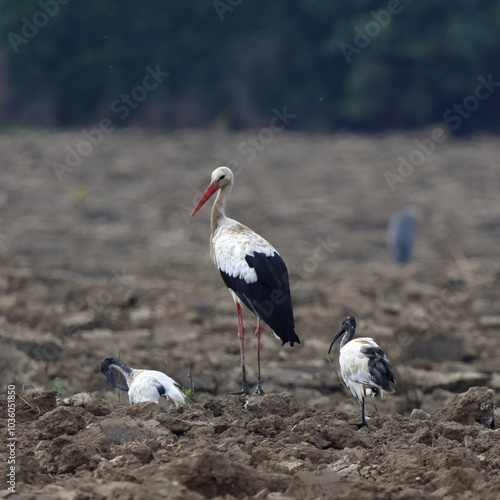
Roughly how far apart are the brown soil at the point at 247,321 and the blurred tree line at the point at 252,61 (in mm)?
4634

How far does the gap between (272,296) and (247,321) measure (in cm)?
570

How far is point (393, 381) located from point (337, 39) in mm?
35505

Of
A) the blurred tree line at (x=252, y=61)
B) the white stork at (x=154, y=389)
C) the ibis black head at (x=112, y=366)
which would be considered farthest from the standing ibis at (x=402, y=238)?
the blurred tree line at (x=252, y=61)

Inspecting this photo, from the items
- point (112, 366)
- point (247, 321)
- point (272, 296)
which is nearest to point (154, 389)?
point (112, 366)

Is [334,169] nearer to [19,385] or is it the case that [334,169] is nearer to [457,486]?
[19,385]

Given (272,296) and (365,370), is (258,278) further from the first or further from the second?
(365,370)

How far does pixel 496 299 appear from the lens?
1681 cm

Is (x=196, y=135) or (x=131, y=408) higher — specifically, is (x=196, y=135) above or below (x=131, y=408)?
above

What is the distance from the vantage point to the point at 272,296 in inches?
339

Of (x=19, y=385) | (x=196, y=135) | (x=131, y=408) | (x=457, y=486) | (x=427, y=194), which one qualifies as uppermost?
(x=196, y=135)

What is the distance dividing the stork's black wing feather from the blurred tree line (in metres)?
32.6

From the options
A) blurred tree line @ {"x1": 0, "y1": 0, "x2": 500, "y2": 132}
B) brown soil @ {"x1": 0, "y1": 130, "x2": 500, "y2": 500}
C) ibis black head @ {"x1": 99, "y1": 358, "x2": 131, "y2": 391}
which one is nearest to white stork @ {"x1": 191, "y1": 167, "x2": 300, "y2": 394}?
brown soil @ {"x1": 0, "y1": 130, "x2": 500, "y2": 500}

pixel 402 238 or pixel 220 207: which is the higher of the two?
pixel 402 238

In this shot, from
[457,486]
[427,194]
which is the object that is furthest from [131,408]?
[427,194]
